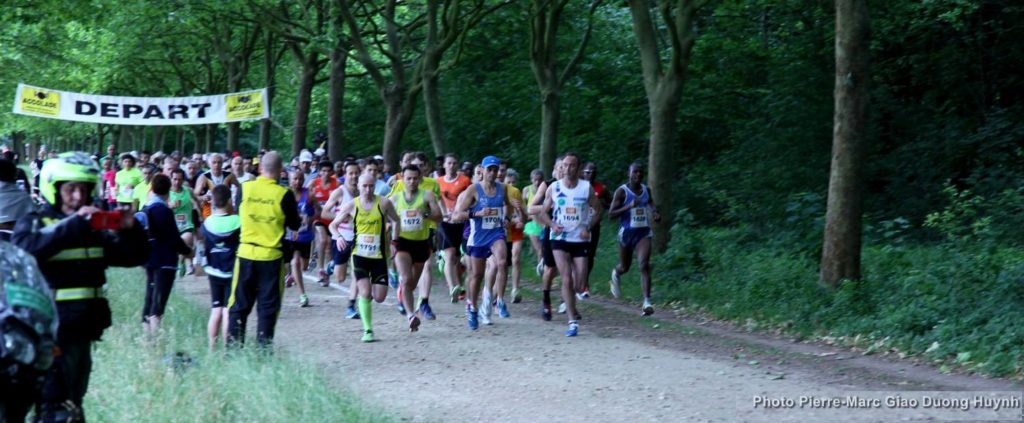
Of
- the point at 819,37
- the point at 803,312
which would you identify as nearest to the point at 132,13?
the point at 819,37

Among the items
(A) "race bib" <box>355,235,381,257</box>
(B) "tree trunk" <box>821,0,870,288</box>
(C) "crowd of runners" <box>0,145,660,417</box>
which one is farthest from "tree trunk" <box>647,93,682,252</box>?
(A) "race bib" <box>355,235,381,257</box>

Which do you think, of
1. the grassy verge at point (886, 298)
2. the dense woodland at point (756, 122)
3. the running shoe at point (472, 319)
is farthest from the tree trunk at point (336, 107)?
the running shoe at point (472, 319)

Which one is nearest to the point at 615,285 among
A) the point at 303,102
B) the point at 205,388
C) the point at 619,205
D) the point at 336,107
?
the point at 619,205

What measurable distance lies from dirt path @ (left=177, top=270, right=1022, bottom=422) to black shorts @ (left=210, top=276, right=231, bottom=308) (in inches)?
33.9

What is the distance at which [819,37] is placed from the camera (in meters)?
23.7

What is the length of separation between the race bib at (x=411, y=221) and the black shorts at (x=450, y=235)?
79.8 inches

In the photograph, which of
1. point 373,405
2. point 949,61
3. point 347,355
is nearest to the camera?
point 373,405

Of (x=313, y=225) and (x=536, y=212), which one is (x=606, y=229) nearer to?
(x=313, y=225)

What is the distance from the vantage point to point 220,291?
1170 centimetres

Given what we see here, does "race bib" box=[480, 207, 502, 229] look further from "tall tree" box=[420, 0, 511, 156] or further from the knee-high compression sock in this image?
"tall tree" box=[420, 0, 511, 156]

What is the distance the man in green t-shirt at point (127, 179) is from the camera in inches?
812

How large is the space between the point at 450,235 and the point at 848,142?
517cm

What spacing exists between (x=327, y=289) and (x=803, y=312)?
7.62m

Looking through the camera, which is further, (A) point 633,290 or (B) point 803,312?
(A) point 633,290
